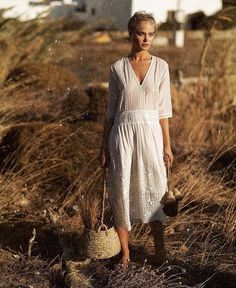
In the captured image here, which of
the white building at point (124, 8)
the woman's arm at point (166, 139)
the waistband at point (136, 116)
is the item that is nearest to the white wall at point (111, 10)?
the white building at point (124, 8)

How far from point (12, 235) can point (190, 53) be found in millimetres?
7202

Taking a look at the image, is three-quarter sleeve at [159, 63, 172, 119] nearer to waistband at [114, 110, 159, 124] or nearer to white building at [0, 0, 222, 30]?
waistband at [114, 110, 159, 124]

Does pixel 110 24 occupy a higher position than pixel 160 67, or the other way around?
pixel 160 67

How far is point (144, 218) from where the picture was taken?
3.92 m

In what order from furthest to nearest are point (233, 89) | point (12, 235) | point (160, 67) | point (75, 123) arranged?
point (233, 89) → point (75, 123) → point (12, 235) → point (160, 67)

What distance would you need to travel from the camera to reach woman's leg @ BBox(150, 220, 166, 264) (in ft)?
13.4

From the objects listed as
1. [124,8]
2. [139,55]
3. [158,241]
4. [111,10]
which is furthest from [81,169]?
[111,10]

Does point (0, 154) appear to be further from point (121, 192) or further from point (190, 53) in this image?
point (190, 53)

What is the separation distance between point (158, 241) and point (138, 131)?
77 cm

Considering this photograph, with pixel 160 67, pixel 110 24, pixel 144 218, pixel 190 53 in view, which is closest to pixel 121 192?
pixel 144 218

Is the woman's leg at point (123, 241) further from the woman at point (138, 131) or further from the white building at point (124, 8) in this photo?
the white building at point (124, 8)

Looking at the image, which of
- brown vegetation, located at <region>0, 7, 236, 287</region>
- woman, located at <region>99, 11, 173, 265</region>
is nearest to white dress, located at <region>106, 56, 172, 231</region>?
woman, located at <region>99, 11, 173, 265</region>

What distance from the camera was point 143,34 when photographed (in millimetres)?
3684

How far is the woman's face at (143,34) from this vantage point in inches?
145
